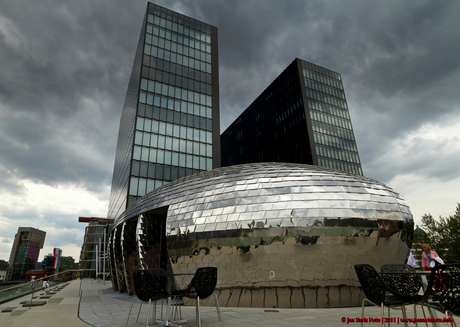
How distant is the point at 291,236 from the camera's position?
28.6 feet

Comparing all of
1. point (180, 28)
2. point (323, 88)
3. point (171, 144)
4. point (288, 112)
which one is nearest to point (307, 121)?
point (288, 112)

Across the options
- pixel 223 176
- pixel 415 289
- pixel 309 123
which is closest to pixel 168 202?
pixel 223 176

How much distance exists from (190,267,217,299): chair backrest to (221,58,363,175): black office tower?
6106 centimetres

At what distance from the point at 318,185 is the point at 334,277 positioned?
331 centimetres

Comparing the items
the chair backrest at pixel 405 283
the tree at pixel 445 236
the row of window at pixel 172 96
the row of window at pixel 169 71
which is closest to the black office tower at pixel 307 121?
the tree at pixel 445 236

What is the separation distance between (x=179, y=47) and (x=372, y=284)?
165 feet

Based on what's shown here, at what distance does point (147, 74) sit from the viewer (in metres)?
41.4

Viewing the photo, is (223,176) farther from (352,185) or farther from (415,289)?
(415,289)

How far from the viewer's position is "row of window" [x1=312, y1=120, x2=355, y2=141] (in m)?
67.9

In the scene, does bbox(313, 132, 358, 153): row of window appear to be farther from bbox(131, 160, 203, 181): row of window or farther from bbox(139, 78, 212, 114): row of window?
bbox(131, 160, 203, 181): row of window

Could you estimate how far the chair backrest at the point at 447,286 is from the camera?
3189mm

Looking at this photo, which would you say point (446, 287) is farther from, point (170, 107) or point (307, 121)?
point (307, 121)

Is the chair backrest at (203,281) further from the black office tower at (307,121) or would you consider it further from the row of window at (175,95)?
the black office tower at (307,121)

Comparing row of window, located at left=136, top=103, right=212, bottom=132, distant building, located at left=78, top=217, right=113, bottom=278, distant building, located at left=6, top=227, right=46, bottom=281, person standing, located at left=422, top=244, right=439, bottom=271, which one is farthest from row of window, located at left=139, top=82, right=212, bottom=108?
distant building, located at left=6, top=227, right=46, bottom=281
